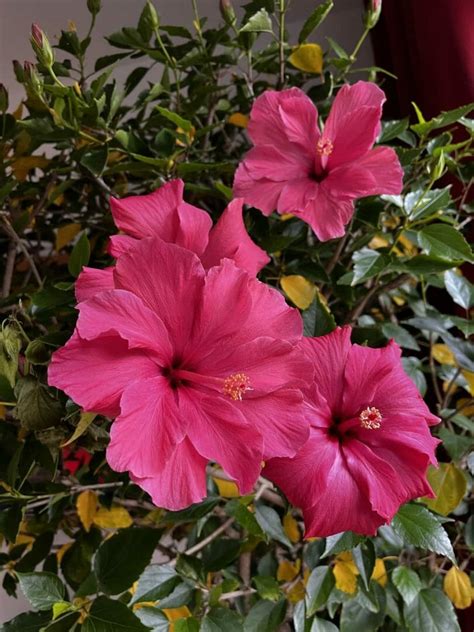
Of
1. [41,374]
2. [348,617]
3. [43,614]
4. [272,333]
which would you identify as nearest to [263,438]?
[272,333]

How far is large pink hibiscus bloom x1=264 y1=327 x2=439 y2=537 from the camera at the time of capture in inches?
21.4

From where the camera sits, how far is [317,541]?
0.83m

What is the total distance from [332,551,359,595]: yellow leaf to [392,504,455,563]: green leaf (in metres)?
0.23

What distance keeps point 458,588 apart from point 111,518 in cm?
49

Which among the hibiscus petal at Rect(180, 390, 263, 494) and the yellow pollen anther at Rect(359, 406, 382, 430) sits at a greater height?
the hibiscus petal at Rect(180, 390, 263, 494)

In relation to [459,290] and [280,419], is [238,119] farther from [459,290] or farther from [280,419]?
[280,419]

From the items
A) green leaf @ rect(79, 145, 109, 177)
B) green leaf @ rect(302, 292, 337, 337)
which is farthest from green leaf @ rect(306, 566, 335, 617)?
green leaf @ rect(79, 145, 109, 177)

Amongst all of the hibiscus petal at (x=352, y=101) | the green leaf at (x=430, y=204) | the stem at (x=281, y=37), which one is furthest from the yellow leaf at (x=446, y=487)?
the stem at (x=281, y=37)

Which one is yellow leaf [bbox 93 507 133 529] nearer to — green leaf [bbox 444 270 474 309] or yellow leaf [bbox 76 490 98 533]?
yellow leaf [bbox 76 490 98 533]

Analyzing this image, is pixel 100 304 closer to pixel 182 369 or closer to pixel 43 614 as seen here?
pixel 182 369

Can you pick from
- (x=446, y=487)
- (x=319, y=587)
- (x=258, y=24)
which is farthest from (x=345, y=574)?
(x=258, y=24)

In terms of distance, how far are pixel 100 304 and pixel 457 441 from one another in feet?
1.83

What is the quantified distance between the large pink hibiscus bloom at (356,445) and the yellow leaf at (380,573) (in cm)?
36

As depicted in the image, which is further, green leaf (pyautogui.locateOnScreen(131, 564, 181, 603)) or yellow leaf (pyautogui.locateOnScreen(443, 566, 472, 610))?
yellow leaf (pyautogui.locateOnScreen(443, 566, 472, 610))
